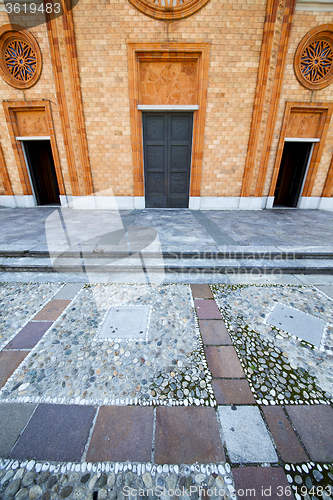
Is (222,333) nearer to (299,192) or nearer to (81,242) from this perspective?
(81,242)

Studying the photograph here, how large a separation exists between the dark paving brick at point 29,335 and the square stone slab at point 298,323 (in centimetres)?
250

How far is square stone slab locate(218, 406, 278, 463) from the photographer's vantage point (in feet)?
3.98

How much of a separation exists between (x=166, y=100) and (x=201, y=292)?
21.4ft

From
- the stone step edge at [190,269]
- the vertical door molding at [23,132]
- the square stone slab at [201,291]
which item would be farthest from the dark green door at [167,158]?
the square stone slab at [201,291]

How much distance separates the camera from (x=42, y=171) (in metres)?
8.04

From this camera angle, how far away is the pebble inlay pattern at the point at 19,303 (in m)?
2.20

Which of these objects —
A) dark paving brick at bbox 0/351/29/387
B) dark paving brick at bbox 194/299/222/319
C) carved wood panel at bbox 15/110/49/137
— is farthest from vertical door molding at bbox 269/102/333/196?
dark paving brick at bbox 0/351/29/387

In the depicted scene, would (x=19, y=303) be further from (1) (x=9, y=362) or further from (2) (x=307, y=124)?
(2) (x=307, y=124)

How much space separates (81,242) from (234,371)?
11.8 ft

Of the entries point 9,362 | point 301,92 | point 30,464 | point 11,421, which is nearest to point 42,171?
point 9,362

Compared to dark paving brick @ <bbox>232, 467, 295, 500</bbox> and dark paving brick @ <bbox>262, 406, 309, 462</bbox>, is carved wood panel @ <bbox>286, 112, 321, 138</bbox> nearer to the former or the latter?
dark paving brick @ <bbox>262, 406, 309, 462</bbox>

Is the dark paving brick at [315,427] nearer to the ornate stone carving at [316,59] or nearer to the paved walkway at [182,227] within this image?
the paved walkway at [182,227]

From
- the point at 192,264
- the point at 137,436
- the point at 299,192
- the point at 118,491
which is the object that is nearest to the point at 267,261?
the point at 192,264

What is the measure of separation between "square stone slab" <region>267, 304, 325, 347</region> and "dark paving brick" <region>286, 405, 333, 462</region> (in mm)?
731
